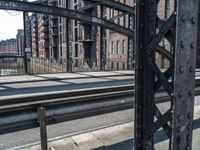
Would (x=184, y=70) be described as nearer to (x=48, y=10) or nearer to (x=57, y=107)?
(x=57, y=107)

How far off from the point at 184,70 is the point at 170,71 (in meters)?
0.23

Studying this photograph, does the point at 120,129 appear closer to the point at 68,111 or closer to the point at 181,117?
the point at 68,111

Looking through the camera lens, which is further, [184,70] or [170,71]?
[170,71]

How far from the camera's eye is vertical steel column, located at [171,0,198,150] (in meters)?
2.20

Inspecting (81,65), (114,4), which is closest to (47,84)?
(114,4)

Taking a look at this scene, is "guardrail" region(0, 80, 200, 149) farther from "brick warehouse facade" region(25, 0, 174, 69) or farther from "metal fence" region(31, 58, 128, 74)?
"metal fence" region(31, 58, 128, 74)

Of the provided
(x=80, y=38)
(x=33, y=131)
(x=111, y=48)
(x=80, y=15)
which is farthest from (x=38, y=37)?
(x=33, y=131)

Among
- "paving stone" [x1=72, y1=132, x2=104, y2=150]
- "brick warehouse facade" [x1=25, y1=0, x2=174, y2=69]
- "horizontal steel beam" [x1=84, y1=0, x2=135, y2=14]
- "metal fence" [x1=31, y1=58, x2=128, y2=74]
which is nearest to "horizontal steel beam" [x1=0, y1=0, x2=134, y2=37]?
"horizontal steel beam" [x1=84, y1=0, x2=135, y2=14]

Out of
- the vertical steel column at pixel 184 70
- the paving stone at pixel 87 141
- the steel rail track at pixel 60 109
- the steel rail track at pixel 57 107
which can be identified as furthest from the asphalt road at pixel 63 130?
the vertical steel column at pixel 184 70

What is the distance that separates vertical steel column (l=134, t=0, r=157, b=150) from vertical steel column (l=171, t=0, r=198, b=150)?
0.32 meters

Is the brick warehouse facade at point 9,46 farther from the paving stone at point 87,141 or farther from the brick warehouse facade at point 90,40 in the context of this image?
the paving stone at point 87,141

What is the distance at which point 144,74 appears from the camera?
2.58 m

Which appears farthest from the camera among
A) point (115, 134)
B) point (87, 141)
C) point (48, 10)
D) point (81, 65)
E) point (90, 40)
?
point (90, 40)

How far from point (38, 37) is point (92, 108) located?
356ft
